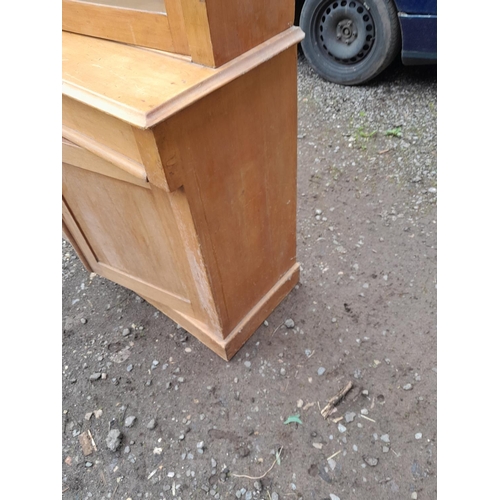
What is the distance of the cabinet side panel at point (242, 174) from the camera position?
1190mm

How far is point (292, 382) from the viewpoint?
1.82 m

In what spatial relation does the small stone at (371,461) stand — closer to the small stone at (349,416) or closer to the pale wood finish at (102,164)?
the small stone at (349,416)

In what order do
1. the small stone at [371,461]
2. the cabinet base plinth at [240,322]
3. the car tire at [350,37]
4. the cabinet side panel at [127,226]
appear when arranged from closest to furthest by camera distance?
the cabinet side panel at [127,226]
the small stone at [371,461]
the cabinet base plinth at [240,322]
the car tire at [350,37]

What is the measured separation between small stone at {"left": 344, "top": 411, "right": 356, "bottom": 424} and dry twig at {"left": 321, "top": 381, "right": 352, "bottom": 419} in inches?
2.1

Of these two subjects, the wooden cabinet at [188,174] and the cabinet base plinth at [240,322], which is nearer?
the wooden cabinet at [188,174]

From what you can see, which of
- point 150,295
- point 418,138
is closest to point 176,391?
point 150,295

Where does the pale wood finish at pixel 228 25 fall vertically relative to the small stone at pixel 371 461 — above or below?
above

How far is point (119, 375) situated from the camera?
1.93 meters

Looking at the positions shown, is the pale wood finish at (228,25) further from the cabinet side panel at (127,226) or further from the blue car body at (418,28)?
the blue car body at (418,28)

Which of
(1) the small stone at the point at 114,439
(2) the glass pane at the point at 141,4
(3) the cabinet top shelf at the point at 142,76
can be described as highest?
(2) the glass pane at the point at 141,4

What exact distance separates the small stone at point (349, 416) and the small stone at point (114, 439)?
3.04ft

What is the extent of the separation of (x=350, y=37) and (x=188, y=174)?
8.80 feet

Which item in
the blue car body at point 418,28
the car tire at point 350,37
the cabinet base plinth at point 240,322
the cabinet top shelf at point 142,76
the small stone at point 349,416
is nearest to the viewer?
the cabinet top shelf at point 142,76

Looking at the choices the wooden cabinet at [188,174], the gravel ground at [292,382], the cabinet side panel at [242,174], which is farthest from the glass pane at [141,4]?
the gravel ground at [292,382]
